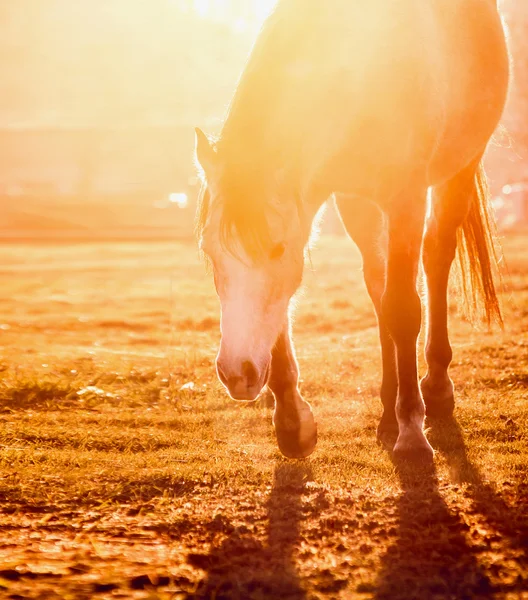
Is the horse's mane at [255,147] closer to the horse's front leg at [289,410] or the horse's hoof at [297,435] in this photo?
the horse's front leg at [289,410]

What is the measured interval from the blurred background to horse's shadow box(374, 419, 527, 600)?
744 inches

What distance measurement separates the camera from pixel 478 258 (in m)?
5.50

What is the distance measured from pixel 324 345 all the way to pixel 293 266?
393 cm

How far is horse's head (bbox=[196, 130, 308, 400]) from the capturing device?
3045 millimetres

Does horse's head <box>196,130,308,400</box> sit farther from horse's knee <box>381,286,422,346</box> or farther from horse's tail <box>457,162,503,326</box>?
horse's tail <box>457,162,503,326</box>

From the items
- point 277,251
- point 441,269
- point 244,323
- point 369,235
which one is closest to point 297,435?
point 244,323

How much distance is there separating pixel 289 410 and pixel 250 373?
780 mm

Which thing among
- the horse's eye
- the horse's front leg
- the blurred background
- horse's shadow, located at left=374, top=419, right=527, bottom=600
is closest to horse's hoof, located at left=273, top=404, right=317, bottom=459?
the horse's front leg

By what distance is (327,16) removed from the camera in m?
3.78

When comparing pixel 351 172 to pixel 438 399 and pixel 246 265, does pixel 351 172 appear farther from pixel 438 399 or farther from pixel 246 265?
pixel 438 399

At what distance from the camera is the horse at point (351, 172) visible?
3.11 meters

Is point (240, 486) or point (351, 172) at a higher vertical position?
point (351, 172)

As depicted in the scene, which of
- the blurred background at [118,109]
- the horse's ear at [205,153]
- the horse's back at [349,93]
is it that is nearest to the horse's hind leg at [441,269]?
the horse's back at [349,93]

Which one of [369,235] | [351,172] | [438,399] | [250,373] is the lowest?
[438,399]
